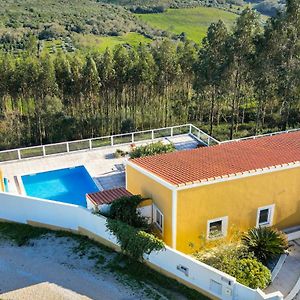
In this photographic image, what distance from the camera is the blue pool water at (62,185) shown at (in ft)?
62.6

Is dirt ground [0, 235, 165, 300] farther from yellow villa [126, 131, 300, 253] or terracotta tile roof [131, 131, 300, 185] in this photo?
terracotta tile roof [131, 131, 300, 185]

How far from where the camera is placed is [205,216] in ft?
47.6

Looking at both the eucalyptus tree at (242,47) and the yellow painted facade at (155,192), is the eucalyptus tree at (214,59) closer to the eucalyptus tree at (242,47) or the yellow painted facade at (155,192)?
the eucalyptus tree at (242,47)

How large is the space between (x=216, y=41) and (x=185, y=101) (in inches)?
266

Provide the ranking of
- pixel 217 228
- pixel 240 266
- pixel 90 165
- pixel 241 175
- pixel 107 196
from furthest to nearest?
1. pixel 90 165
2. pixel 107 196
3. pixel 217 228
4. pixel 241 175
5. pixel 240 266

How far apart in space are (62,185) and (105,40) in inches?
1290

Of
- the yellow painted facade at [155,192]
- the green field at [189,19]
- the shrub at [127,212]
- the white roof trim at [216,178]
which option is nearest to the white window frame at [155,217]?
the yellow painted facade at [155,192]

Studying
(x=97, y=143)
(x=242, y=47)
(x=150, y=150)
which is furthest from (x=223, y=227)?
(x=242, y=47)

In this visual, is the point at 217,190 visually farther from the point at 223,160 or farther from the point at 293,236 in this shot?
the point at 293,236

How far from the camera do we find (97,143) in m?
23.0

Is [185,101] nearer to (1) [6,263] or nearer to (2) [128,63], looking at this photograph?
(2) [128,63]

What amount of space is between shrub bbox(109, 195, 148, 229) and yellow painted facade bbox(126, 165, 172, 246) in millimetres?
636

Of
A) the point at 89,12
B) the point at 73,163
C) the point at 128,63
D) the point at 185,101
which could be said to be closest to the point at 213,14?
the point at 89,12

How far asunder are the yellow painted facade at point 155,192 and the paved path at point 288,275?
3.36 meters
